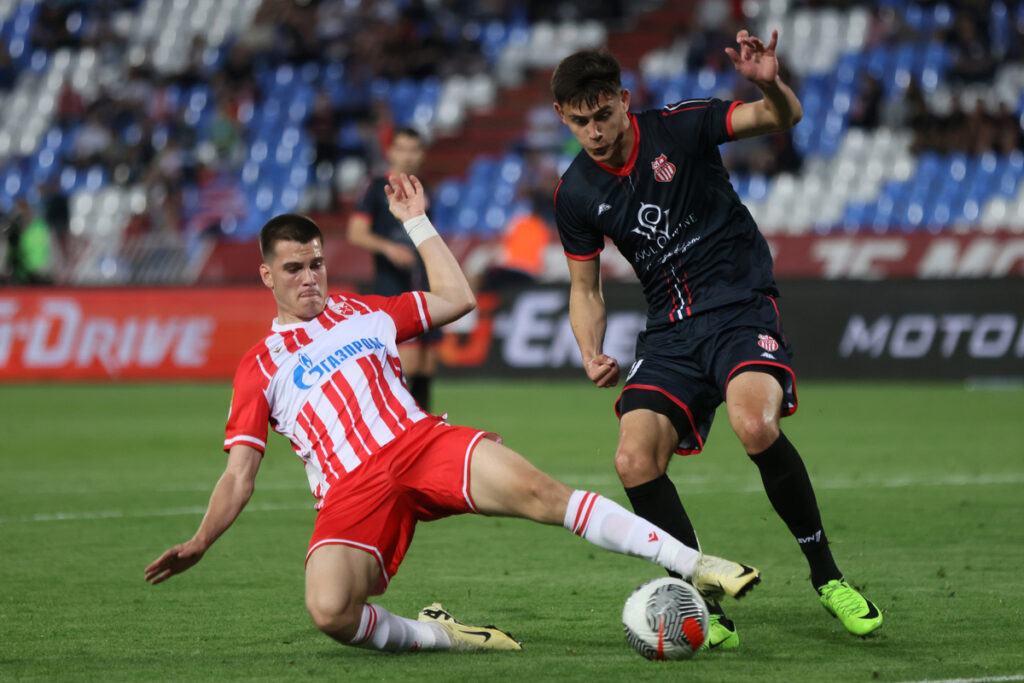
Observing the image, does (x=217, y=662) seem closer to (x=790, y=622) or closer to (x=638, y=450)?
(x=638, y=450)

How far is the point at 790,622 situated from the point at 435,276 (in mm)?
1818

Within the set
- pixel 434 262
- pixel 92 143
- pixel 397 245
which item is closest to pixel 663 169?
pixel 434 262

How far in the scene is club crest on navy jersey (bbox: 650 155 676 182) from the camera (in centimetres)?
515

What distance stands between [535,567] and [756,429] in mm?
1940

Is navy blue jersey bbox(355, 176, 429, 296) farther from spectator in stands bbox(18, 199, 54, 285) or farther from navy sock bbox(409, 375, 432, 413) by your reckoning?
spectator in stands bbox(18, 199, 54, 285)

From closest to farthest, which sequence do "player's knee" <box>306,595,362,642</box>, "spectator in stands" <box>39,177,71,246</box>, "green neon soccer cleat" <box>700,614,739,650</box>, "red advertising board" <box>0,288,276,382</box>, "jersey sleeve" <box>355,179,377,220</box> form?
"player's knee" <box>306,595,362,642</box>, "green neon soccer cleat" <box>700,614,739,650</box>, "jersey sleeve" <box>355,179,377,220</box>, "red advertising board" <box>0,288,276,382</box>, "spectator in stands" <box>39,177,71,246</box>

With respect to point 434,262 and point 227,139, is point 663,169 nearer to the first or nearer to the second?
point 434,262

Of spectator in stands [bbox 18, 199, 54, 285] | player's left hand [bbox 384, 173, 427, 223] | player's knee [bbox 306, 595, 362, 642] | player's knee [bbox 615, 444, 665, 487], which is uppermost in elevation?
player's left hand [bbox 384, 173, 427, 223]

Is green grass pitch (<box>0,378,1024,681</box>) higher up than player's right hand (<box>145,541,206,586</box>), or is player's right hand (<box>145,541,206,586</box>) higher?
player's right hand (<box>145,541,206,586</box>)

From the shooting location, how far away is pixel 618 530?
4.39m

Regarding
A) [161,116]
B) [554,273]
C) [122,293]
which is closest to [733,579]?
[554,273]

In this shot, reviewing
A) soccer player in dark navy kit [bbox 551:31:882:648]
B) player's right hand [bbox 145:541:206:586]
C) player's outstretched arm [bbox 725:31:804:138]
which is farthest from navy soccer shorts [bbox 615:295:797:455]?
player's right hand [bbox 145:541:206:586]

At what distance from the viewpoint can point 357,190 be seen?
21.9 meters

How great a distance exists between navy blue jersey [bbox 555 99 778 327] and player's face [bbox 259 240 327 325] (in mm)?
1009
